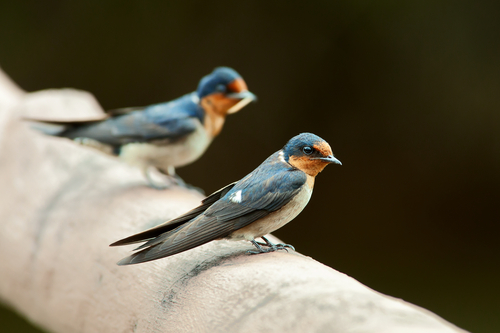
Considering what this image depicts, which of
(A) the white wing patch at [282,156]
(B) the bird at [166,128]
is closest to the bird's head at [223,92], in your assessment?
(B) the bird at [166,128]

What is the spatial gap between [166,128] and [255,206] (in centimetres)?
83

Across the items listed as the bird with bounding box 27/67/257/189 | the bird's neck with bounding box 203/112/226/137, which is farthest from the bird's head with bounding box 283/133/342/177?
the bird's neck with bounding box 203/112/226/137

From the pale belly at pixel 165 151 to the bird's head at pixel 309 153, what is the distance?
2.43 ft

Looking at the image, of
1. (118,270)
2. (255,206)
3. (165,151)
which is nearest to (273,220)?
(255,206)

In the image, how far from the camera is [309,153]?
1.17 meters

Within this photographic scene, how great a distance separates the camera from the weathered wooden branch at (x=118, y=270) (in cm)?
83

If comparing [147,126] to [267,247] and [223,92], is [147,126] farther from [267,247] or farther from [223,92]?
[267,247]

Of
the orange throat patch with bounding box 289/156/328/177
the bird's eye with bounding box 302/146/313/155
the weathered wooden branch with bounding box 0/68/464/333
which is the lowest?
the weathered wooden branch with bounding box 0/68/464/333

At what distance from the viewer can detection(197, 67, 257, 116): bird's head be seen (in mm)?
1861

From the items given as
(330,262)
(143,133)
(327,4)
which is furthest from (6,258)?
(327,4)

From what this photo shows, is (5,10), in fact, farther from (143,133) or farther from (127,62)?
(143,133)

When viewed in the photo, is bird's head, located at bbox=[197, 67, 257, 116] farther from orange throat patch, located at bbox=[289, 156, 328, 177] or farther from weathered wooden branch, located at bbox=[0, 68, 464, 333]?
orange throat patch, located at bbox=[289, 156, 328, 177]

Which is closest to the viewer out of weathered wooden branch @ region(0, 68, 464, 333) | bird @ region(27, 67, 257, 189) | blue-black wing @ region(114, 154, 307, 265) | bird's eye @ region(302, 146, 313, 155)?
weathered wooden branch @ region(0, 68, 464, 333)

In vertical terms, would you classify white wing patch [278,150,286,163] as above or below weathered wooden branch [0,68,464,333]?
above
